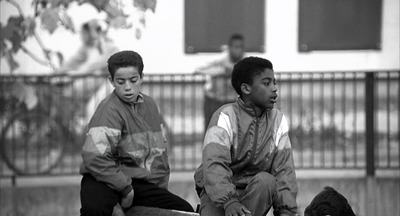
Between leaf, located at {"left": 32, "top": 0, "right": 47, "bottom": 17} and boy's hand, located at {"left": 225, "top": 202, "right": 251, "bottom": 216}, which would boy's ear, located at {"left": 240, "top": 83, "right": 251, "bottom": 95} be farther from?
leaf, located at {"left": 32, "top": 0, "right": 47, "bottom": 17}

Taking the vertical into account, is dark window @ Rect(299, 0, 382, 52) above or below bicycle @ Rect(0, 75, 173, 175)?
above

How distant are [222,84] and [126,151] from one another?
5.38m

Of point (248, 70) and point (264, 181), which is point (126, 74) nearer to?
point (248, 70)

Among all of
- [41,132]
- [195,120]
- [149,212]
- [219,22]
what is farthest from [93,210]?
[219,22]

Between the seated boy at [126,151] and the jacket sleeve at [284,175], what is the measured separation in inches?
24.5

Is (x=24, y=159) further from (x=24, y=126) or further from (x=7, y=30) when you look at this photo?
(x=7, y=30)

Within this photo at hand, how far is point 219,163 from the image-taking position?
6586mm

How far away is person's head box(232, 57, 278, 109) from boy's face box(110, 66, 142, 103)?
61cm

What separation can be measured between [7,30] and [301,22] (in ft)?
24.9

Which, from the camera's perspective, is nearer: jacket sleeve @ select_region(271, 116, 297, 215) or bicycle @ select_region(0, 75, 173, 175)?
jacket sleeve @ select_region(271, 116, 297, 215)

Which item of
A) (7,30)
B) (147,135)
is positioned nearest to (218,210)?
(147,135)

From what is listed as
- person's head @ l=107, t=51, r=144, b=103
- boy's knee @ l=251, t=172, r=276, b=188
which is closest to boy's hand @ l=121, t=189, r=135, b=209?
person's head @ l=107, t=51, r=144, b=103

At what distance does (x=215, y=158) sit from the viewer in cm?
661

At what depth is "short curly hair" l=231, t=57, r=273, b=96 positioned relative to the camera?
687 cm
